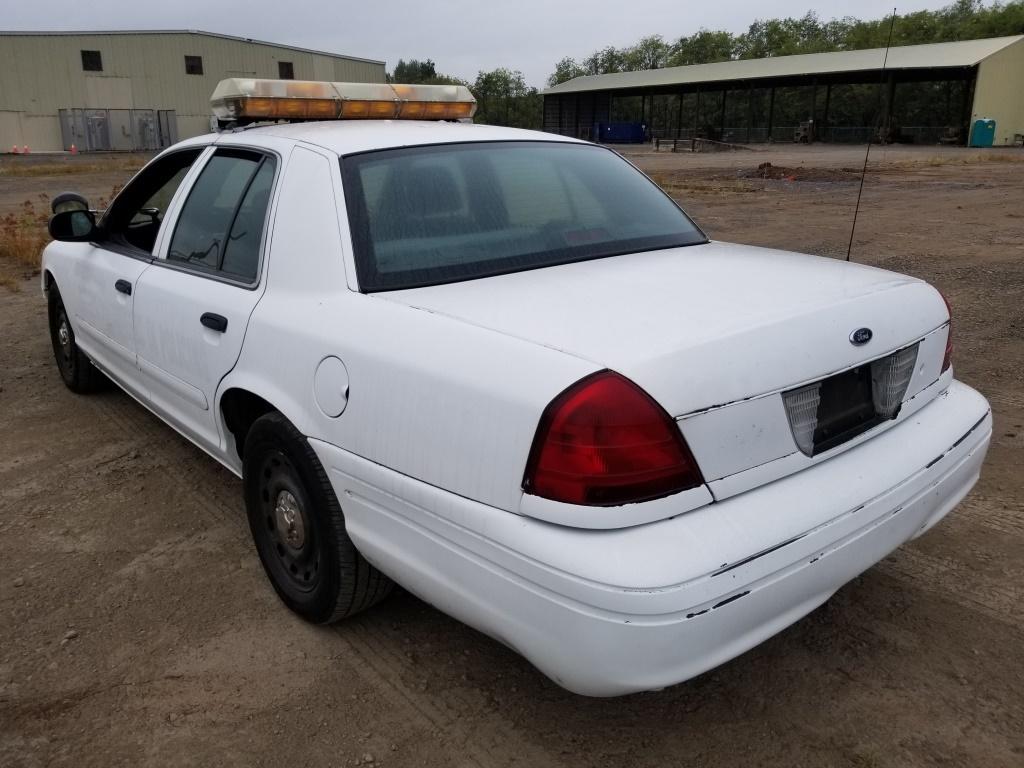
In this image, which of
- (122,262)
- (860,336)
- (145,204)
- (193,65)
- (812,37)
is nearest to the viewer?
(860,336)

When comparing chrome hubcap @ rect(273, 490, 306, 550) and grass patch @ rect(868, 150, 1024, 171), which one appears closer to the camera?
chrome hubcap @ rect(273, 490, 306, 550)

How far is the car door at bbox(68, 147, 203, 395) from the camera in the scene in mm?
3799

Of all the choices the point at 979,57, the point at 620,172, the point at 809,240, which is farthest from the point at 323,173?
the point at 979,57

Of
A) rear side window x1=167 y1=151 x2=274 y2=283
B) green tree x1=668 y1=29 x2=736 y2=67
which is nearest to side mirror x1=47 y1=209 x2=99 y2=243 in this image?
rear side window x1=167 y1=151 x2=274 y2=283

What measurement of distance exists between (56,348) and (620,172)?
386cm

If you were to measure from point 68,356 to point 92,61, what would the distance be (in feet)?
141

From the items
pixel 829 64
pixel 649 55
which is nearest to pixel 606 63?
pixel 649 55

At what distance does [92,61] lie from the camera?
41.3m

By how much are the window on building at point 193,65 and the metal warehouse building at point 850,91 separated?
24.0 meters

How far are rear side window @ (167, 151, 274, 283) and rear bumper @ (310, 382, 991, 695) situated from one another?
1077mm

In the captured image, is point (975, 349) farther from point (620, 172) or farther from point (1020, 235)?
point (1020, 235)

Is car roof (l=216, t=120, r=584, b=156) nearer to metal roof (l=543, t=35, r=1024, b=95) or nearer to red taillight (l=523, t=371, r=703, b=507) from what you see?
red taillight (l=523, t=371, r=703, b=507)

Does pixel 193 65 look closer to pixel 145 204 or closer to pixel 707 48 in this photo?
pixel 145 204

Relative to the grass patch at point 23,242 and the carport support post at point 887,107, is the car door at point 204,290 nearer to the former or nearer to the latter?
the carport support post at point 887,107
